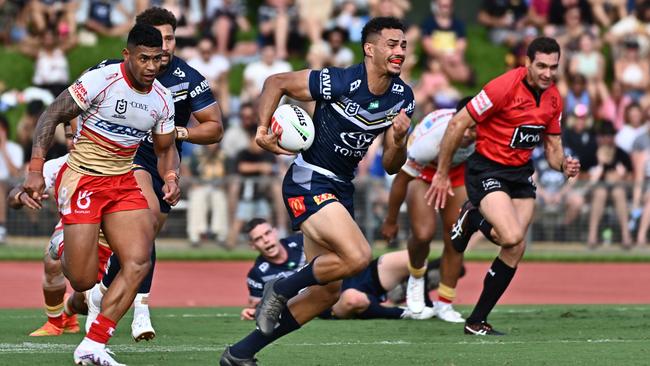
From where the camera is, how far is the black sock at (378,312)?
12875 millimetres

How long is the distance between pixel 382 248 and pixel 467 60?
274 inches

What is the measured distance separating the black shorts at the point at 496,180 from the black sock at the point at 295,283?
296cm

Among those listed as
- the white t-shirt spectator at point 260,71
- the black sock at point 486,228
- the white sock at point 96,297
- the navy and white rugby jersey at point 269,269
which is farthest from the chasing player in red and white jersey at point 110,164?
the white t-shirt spectator at point 260,71

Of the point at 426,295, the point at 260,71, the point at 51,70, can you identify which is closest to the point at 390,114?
the point at 426,295

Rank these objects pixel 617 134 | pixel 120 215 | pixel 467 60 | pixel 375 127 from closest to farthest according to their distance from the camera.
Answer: pixel 120 215 → pixel 375 127 → pixel 617 134 → pixel 467 60

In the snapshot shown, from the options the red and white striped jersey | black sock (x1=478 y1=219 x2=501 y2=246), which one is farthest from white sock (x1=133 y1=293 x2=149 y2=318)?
black sock (x1=478 y1=219 x2=501 y2=246)

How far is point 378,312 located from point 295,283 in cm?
424

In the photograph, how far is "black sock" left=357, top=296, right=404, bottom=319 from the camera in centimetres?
1288

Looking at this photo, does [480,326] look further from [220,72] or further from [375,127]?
[220,72]

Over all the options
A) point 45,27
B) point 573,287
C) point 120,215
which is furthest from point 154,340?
point 45,27

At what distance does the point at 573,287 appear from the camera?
1716cm

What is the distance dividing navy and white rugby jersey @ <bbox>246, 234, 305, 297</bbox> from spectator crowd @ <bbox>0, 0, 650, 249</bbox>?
6.55 meters

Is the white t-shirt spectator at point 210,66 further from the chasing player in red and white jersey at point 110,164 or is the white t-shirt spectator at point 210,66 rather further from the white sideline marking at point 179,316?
the chasing player in red and white jersey at point 110,164

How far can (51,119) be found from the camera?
9.07 m
